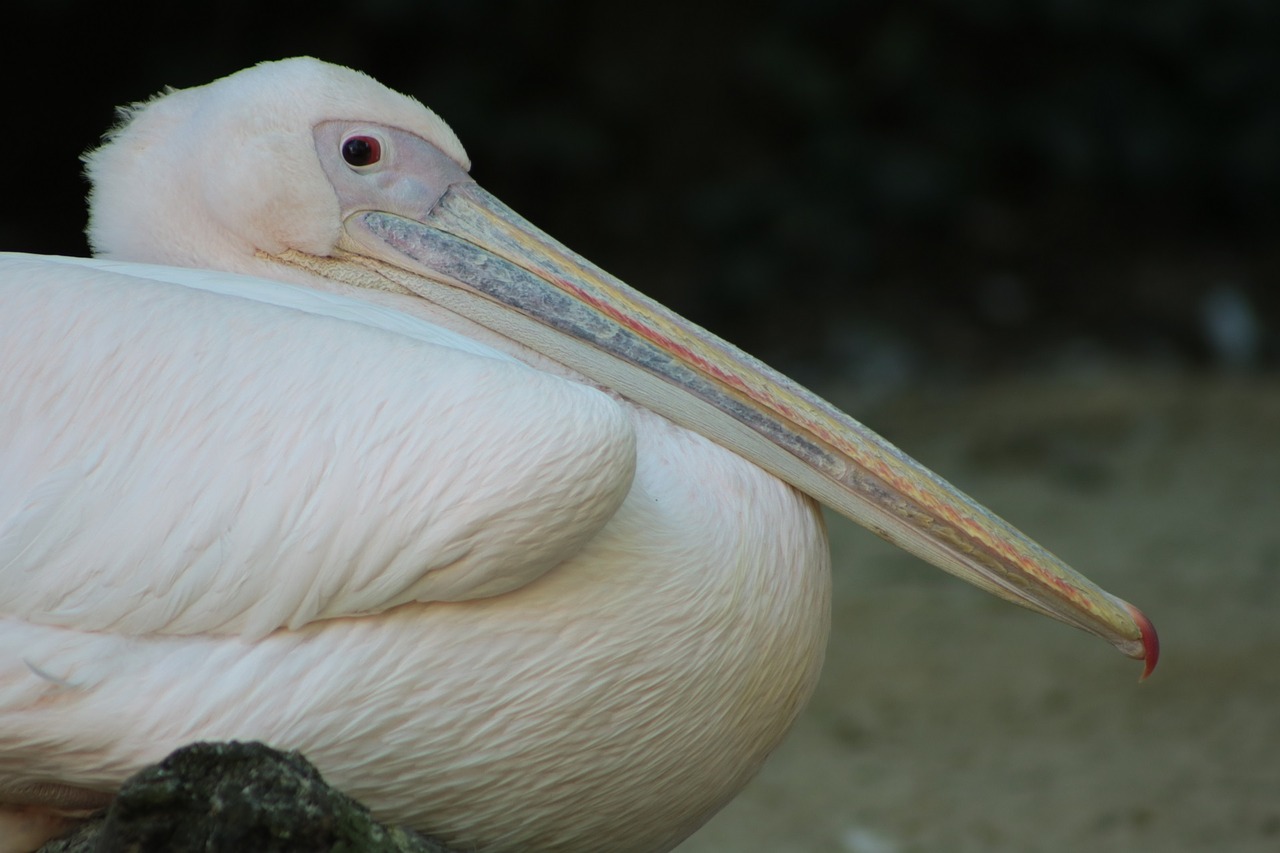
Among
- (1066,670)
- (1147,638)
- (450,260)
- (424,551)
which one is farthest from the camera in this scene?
(1066,670)

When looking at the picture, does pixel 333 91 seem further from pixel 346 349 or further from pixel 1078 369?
pixel 1078 369

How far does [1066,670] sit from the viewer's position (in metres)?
4.02

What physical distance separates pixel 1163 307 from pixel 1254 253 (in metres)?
0.46

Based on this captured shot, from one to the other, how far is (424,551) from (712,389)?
566 mm

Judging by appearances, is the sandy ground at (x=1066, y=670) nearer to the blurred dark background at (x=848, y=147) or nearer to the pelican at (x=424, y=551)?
the blurred dark background at (x=848, y=147)

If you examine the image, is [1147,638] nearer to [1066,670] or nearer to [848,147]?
[1066,670]

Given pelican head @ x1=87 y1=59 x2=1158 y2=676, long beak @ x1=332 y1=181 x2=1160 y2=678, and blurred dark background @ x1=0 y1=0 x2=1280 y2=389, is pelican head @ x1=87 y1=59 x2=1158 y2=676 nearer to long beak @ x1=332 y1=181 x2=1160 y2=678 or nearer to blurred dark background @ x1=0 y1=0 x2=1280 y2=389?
long beak @ x1=332 y1=181 x2=1160 y2=678

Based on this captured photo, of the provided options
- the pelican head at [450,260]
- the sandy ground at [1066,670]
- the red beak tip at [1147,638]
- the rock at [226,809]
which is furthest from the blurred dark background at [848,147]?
the rock at [226,809]

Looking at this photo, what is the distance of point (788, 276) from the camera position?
6.14 metres

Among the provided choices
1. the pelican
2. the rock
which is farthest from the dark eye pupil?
the rock

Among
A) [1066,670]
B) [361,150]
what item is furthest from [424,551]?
[1066,670]

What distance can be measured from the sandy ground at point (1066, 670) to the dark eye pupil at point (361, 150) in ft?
5.76

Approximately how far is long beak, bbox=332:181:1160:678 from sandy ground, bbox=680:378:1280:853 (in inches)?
53.9

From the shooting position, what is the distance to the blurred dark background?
18.1 ft
